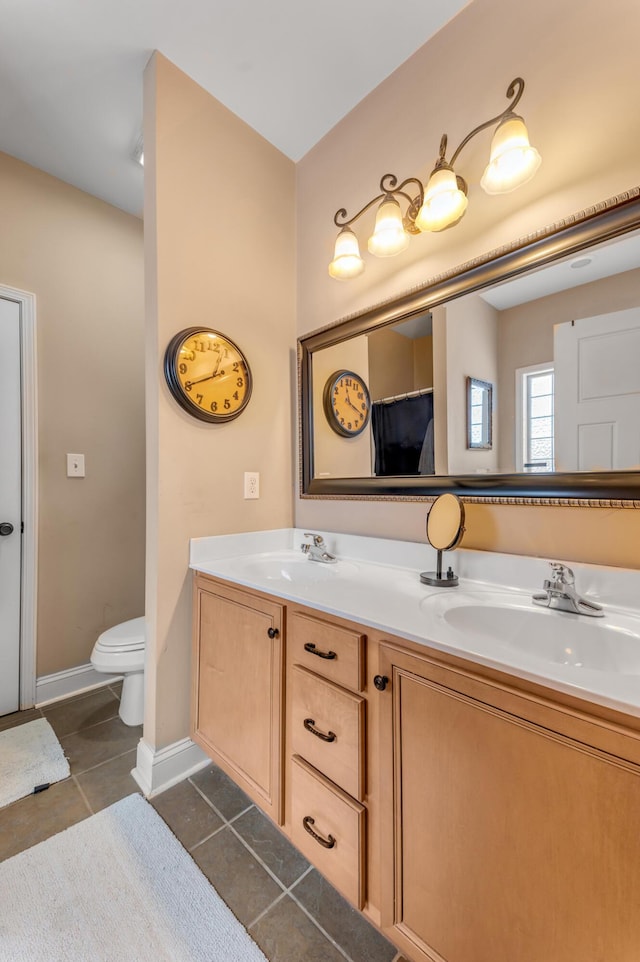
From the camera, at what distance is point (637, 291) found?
0.97 metres

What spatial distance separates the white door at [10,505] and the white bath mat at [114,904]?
932 millimetres

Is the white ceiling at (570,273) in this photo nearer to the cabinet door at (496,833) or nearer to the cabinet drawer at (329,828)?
the cabinet door at (496,833)

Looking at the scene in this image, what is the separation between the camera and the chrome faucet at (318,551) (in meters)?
1.57

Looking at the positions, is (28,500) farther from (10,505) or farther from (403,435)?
(403,435)

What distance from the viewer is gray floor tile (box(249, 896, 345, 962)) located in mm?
921

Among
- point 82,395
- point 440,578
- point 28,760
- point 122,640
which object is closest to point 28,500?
point 82,395

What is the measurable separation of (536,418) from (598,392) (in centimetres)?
16

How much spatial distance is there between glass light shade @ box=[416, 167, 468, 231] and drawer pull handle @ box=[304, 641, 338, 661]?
1308 millimetres

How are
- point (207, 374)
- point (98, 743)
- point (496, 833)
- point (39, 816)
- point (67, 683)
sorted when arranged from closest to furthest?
point (496, 833) < point (39, 816) < point (207, 374) < point (98, 743) < point (67, 683)

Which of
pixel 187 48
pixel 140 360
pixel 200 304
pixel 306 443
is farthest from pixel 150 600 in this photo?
pixel 187 48

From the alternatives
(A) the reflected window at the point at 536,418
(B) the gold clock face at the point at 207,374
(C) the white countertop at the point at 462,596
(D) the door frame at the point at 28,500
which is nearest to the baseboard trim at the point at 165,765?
(C) the white countertop at the point at 462,596

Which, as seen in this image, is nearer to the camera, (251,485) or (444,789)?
(444,789)

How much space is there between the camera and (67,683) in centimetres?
201

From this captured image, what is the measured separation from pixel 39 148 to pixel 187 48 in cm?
95
